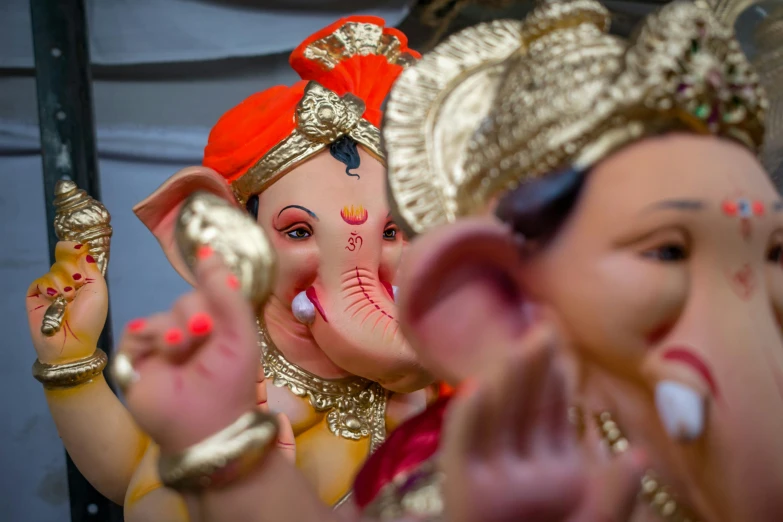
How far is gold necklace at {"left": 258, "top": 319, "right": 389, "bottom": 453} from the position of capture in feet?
4.39

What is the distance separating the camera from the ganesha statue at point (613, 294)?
0.60 meters

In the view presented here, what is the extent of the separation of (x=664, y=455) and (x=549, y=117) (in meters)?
0.30

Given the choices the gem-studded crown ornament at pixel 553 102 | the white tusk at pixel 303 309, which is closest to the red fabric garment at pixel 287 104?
the white tusk at pixel 303 309

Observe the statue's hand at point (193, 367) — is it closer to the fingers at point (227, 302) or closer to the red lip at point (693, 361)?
the fingers at point (227, 302)

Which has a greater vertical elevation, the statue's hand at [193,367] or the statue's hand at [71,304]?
the statue's hand at [193,367]

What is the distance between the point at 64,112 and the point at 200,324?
1.16 metres

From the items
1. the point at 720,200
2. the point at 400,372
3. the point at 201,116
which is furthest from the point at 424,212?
the point at 201,116

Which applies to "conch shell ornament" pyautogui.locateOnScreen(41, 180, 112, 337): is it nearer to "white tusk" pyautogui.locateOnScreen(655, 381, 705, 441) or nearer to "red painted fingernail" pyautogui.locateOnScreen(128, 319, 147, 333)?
"red painted fingernail" pyautogui.locateOnScreen(128, 319, 147, 333)

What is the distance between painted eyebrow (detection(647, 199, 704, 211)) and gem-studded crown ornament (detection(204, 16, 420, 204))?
Result: 744 mm

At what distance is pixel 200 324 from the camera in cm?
61

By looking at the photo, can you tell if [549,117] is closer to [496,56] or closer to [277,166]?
[496,56]

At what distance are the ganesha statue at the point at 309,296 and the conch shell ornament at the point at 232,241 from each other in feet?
1.64

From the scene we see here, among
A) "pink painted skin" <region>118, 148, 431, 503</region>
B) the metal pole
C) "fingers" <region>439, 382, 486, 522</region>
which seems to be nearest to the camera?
"fingers" <region>439, 382, 486, 522</region>

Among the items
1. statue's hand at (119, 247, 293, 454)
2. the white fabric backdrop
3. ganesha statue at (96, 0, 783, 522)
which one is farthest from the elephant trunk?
the white fabric backdrop
